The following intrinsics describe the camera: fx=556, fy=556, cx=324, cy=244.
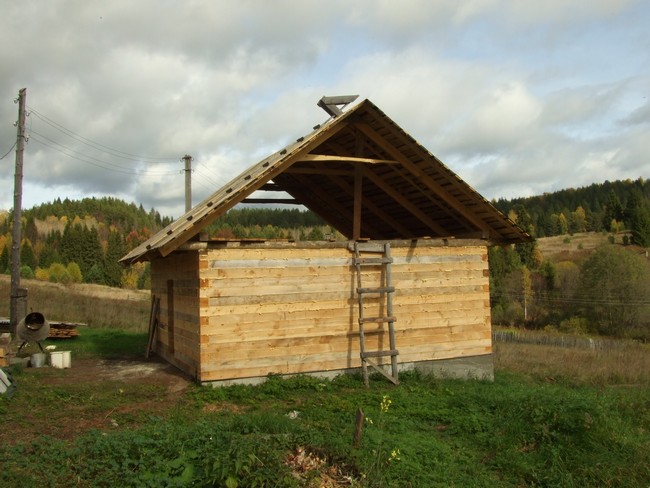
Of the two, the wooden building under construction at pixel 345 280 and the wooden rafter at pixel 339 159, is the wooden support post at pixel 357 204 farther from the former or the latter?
the wooden rafter at pixel 339 159

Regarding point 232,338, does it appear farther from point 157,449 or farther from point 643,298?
point 643,298

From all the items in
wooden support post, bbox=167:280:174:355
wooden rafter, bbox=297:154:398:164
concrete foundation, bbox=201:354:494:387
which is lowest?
concrete foundation, bbox=201:354:494:387

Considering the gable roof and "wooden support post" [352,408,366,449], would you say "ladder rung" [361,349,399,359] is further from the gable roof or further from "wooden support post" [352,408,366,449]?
"wooden support post" [352,408,366,449]

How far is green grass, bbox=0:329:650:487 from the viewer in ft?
20.1

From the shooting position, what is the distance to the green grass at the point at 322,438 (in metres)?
6.14

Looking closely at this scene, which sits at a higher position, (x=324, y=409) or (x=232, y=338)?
(x=232, y=338)

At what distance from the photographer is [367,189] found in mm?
15109

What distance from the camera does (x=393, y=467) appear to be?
677cm

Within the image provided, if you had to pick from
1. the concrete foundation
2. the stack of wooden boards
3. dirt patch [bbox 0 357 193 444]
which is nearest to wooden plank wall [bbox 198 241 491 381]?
the concrete foundation

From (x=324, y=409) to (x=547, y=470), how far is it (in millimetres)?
3681

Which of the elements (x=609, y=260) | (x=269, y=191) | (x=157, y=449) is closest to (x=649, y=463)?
(x=157, y=449)

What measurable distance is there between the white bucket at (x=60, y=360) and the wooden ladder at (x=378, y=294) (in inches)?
291

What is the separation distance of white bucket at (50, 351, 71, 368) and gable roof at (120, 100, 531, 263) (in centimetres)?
277

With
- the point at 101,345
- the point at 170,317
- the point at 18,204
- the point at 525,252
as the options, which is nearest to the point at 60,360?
the point at 170,317
